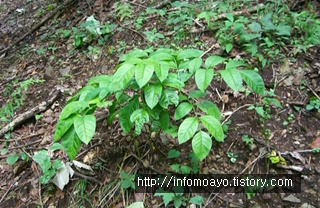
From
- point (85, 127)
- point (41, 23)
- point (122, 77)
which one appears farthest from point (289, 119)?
point (41, 23)

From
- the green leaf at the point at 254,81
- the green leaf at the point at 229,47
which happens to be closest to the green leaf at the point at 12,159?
the green leaf at the point at 254,81

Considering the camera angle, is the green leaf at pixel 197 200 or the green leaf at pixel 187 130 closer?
the green leaf at pixel 187 130

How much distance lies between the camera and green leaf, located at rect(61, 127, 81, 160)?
5.57ft

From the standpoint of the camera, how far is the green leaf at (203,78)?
1.74 meters

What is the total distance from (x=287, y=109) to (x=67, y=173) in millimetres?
2057

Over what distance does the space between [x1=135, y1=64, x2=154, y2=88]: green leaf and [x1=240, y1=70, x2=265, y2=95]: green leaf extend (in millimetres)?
616

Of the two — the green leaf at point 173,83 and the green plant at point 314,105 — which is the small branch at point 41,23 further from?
the green plant at point 314,105

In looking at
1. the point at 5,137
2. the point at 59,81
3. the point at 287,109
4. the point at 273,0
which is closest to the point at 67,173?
the point at 5,137

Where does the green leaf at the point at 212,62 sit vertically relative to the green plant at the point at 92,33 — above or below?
above

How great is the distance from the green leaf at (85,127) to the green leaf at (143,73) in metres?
0.39

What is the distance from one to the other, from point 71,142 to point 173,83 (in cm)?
74

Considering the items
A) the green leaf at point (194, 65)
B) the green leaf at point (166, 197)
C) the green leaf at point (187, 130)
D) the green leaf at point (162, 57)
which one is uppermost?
the green leaf at point (162, 57)

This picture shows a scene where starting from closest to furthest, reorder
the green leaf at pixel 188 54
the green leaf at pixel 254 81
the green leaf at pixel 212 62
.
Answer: the green leaf at pixel 254 81
the green leaf at pixel 212 62
the green leaf at pixel 188 54

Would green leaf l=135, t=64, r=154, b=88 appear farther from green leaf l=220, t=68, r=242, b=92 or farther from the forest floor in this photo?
the forest floor
